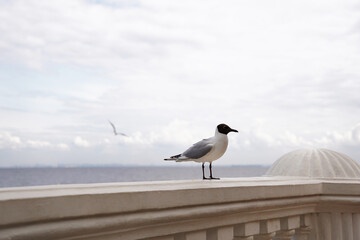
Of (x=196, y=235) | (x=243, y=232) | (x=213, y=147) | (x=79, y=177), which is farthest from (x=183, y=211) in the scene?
(x=79, y=177)

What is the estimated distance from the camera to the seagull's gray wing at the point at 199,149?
A: 3.74 meters

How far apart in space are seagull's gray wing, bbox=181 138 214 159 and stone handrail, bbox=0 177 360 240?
73cm

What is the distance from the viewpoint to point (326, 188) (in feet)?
12.3

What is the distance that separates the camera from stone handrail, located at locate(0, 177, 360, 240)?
186 centimetres

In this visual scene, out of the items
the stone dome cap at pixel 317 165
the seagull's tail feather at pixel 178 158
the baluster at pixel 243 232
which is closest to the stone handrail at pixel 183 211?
the baluster at pixel 243 232

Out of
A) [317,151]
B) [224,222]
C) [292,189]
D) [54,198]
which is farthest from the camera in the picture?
[317,151]

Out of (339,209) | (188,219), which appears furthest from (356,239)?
(188,219)

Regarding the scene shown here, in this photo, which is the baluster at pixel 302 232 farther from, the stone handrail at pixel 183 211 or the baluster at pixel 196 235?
the baluster at pixel 196 235

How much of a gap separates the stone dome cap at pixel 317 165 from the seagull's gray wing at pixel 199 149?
1.13m

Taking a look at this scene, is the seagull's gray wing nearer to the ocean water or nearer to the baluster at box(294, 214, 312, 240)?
the baluster at box(294, 214, 312, 240)

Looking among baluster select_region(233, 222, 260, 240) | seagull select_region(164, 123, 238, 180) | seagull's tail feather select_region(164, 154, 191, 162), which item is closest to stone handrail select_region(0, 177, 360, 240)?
baluster select_region(233, 222, 260, 240)

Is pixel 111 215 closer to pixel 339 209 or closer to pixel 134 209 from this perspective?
pixel 134 209

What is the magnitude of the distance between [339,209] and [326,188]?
8.4 inches

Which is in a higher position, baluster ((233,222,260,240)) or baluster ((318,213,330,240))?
baluster ((233,222,260,240))
